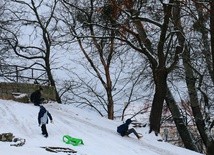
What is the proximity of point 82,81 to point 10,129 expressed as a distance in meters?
20.7

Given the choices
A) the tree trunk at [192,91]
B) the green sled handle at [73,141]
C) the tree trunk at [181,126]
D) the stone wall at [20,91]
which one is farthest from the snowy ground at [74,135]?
the tree trunk at [192,91]

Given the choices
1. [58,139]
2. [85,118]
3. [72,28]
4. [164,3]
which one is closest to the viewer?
[58,139]

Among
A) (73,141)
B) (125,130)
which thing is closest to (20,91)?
(125,130)

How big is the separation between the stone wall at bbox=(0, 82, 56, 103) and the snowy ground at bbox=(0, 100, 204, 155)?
5.22 feet

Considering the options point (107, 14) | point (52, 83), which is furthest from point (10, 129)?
point (52, 83)

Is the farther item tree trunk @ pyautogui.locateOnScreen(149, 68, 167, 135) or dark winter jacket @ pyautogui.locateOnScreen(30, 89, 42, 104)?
dark winter jacket @ pyautogui.locateOnScreen(30, 89, 42, 104)

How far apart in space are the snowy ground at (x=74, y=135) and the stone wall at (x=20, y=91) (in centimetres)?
159

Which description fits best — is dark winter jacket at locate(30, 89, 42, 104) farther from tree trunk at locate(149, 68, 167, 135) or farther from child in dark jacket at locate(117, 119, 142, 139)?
tree trunk at locate(149, 68, 167, 135)

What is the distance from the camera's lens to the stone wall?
98.4 feet

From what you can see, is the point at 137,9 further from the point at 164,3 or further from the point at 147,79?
the point at 147,79

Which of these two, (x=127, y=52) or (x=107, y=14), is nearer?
(x=107, y=14)

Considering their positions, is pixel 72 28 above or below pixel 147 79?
above

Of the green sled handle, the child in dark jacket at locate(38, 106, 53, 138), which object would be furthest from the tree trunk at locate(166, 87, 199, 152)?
the green sled handle

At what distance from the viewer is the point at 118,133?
23.3 m
